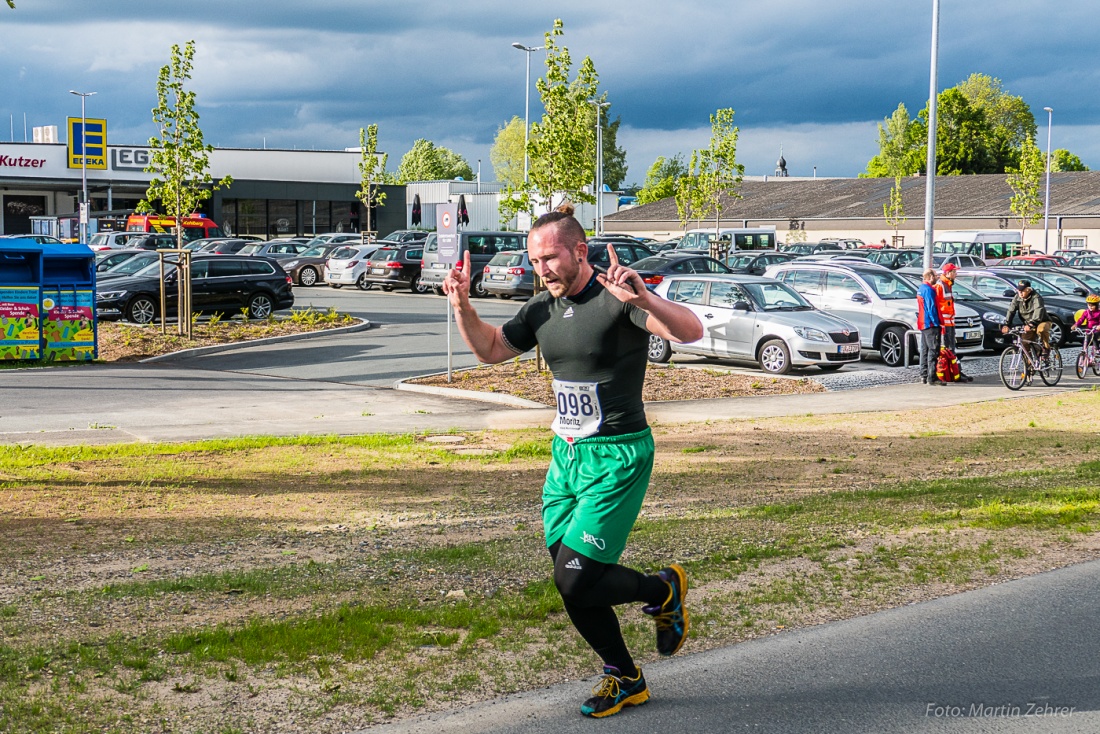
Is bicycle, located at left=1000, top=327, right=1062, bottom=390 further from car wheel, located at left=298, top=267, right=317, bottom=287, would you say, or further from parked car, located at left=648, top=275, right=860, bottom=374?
car wheel, located at left=298, top=267, right=317, bottom=287

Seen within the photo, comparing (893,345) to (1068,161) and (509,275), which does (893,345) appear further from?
(1068,161)

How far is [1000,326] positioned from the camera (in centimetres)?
2370

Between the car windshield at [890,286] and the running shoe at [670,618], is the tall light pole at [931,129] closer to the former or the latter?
the car windshield at [890,286]

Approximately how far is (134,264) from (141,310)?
1.87 meters

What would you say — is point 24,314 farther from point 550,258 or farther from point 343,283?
point 343,283

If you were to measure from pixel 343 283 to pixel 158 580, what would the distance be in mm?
37102

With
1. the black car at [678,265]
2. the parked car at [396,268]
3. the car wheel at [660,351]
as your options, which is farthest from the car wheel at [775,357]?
the parked car at [396,268]

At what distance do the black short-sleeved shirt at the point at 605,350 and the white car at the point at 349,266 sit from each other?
38066mm

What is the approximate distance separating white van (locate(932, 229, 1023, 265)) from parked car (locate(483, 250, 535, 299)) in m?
17.7

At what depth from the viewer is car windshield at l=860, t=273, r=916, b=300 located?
73.8 feet

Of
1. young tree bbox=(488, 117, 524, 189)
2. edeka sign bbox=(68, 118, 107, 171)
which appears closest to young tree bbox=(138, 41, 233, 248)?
edeka sign bbox=(68, 118, 107, 171)

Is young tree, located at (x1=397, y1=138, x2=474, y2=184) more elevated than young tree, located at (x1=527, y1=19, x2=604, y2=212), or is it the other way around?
young tree, located at (x1=397, y1=138, x2=474, y2=184)

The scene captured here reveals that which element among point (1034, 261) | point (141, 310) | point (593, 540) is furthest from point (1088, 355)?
point (1034, 261)

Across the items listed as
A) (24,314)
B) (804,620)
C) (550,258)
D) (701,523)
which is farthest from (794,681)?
(24,314)
